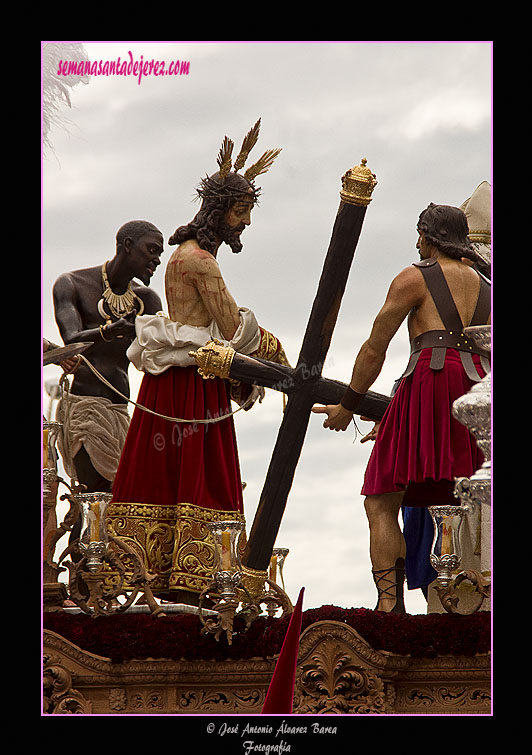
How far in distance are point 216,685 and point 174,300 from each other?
193 centimetres

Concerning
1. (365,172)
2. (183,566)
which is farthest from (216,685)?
(365,172)

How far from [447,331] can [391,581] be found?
3.76ft

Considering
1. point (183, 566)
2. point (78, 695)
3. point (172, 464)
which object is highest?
point (172, 464)

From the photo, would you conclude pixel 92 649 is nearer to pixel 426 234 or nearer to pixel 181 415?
pixel 181 415

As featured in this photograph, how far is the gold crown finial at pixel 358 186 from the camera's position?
24.8 ft

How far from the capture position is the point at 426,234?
745cm

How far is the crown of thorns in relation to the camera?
25.3ft

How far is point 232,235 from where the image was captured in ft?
25.6

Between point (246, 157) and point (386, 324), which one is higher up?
point (246, 157)

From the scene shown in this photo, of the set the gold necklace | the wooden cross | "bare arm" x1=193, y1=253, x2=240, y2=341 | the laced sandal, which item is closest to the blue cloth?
the laced sandal

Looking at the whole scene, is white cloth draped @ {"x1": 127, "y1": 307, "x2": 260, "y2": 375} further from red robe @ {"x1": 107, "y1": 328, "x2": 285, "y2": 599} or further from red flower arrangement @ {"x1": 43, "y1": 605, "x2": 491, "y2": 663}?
red flower arrangement @ {"x1": 43, "y1": 605, "x2": 491, "y2": 663}

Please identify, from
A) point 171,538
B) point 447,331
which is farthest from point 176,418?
point 447,331

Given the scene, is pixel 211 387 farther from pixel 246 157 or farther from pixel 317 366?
pixel 246 157

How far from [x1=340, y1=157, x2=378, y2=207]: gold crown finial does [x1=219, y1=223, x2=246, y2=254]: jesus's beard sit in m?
0.57
